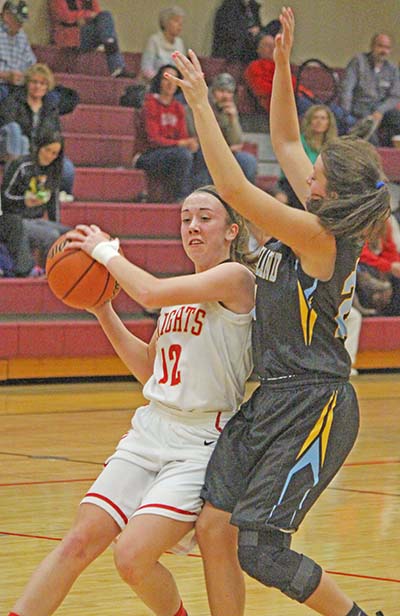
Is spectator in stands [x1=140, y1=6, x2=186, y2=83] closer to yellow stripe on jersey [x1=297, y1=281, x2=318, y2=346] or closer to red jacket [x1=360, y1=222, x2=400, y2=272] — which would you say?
red jacket [x1=360, y1=222, x2=400, y2=272]

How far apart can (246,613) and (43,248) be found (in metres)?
6.57

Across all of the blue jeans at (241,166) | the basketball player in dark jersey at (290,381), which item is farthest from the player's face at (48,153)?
the basketball player in dark jersey at (290,381)

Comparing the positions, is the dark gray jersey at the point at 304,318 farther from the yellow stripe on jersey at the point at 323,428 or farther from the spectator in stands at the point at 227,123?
the spectator in stands at the point at 227,123

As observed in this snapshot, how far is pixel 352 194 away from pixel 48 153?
723 centimetres

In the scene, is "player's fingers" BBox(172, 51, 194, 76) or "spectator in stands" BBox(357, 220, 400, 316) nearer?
"player's fingers" BBox(172, 51, 194, 76)

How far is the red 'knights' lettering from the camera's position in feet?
11.1

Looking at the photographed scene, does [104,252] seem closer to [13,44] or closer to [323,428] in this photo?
[323,428]

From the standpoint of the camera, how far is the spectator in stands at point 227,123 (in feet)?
37.4

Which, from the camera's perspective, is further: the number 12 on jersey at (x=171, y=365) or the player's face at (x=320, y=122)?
the player's face at (x=320, y=122)

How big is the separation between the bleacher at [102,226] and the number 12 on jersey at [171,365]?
6.33m

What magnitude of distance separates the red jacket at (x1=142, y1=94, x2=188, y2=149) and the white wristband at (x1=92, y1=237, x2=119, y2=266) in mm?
8434

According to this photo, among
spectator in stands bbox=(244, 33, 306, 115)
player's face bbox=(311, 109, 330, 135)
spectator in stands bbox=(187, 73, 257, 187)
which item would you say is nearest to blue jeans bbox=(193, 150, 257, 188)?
spectator in stands bbox=(187, 73, 257, 187)

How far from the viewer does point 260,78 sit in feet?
42.3

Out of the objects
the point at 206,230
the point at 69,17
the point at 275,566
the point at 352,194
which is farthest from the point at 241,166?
the point at 275,566
